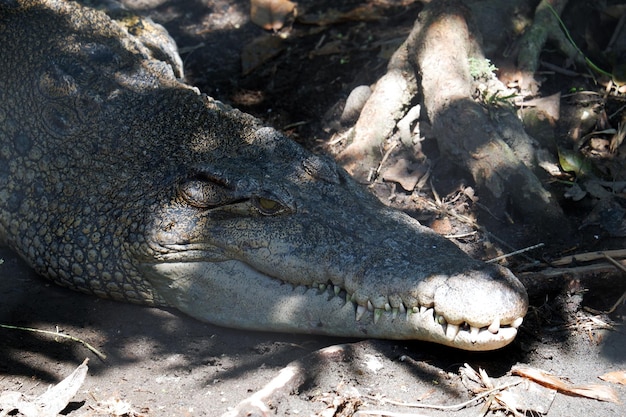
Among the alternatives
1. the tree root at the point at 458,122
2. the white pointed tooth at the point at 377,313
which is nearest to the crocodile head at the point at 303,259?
the white pointed tooth at the point at 377,313

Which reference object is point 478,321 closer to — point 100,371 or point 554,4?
point 100,371

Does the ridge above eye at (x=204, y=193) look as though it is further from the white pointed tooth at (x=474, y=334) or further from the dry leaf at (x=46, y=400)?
the white pointed tooth at (x=474, y=334)

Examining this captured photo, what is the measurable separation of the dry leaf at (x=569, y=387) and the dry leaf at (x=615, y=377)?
84mm

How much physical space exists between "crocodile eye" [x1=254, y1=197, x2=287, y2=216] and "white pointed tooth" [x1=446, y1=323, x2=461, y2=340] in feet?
3.75

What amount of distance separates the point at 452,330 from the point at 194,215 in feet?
5.18

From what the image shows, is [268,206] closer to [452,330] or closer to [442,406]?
[452,330]

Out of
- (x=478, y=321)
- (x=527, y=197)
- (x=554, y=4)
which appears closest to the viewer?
(x=478, y=321)

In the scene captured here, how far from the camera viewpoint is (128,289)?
440 centimetres

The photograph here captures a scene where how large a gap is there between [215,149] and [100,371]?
57.4 inches

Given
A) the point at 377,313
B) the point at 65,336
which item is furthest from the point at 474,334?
the point at 65,336

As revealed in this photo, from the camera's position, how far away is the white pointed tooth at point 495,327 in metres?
3.39

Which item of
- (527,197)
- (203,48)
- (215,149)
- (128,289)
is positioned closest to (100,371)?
(128,289)

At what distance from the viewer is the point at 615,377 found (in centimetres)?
362

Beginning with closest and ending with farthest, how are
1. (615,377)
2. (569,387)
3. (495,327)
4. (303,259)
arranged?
(495,327)
(569,387)
(615,377)
(303,259)
